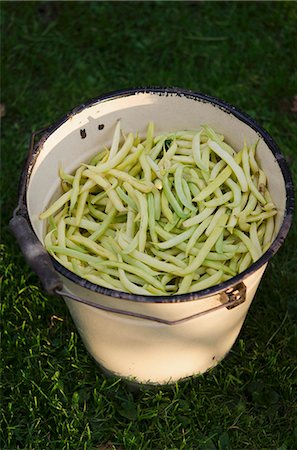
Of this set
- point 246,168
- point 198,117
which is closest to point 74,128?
point 198,117

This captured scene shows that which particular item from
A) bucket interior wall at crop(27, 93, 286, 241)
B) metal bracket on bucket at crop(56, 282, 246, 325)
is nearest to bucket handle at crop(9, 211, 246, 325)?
metal bracket on bucket at crop(56, 282, 246, 325)

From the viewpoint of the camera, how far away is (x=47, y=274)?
186cm

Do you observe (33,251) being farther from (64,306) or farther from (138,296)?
(64,306)

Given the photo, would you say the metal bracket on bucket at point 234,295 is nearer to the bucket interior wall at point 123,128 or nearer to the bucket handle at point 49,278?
the bucket handle at point 49,278

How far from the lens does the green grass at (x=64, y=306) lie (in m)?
2.42

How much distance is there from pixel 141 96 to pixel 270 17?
5.29 feet

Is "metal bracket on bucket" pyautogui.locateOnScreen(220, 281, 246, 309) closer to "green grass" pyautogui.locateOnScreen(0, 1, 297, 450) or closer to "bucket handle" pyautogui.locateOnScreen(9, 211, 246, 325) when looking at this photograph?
"bucket handle" pyautogui.locateOnScreen(9, 211, 246, 325)

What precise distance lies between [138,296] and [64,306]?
36.8 inches

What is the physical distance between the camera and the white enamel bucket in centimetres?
192

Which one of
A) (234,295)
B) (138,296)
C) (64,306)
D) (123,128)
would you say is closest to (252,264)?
(234,295)

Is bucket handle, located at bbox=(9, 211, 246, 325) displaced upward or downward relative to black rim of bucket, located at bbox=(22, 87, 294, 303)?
downward

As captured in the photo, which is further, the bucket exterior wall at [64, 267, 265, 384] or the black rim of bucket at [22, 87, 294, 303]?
the bucket exterior wall at [64, 267, 265, 384]

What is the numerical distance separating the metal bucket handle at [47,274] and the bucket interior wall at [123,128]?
0.23 m

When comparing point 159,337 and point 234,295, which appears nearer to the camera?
point 234,295
